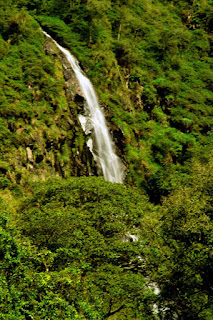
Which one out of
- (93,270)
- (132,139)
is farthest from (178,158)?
(93,270)

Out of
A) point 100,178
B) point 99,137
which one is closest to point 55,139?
point 99,137

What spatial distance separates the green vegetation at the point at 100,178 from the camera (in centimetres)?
1169

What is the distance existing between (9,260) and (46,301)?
1416 millimetres

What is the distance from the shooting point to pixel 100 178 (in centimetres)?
2117

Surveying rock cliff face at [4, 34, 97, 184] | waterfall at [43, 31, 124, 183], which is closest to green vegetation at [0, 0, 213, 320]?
rock cliff face at [4, 34, 97, 184]

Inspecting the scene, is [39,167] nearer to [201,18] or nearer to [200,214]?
[200,214]

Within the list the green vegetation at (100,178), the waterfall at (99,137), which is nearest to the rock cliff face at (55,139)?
the green vegetation at (100,178)

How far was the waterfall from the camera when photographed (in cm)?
3117

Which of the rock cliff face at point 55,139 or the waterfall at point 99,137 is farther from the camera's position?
the waterfall at point 99,137

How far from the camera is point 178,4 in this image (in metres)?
64.9

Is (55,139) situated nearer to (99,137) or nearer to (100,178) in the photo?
(99,137)

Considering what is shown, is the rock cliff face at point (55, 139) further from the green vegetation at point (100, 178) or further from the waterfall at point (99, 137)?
the waterfall at point (99, 137)

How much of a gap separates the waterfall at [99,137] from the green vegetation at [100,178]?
1.10 meters

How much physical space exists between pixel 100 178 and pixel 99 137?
1194cm
